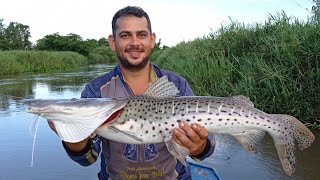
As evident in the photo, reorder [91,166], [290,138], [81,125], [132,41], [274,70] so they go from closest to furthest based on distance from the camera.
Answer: [81,125] → [290,138] → [132,41] → [91,166] → [274,70]

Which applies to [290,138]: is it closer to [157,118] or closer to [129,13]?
[157,118]

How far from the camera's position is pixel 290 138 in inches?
106

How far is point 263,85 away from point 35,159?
5030 millimetres

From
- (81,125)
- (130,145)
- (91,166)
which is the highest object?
(81,125)

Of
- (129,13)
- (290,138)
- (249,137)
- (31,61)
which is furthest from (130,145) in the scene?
(31,61)

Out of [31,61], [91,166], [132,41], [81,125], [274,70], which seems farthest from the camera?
[31,61]

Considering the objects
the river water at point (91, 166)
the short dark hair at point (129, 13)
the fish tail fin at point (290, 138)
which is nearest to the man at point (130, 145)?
the short dark hair at point (129, 13)

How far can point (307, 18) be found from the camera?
8.56 meters

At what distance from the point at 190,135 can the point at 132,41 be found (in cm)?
96

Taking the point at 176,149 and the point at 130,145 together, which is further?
the point at 130,145

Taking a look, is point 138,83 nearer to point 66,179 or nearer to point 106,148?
point 106,148

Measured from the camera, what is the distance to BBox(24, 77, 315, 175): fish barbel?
7.89ft

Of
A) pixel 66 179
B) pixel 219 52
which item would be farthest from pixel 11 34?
A: pixel 66 179

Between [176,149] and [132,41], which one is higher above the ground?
[132,41]
